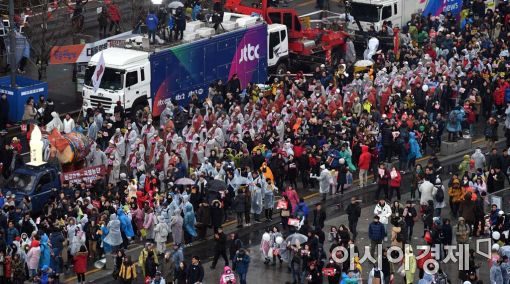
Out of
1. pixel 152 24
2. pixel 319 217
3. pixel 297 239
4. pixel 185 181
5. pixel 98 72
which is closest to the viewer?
→ pixel 297 239

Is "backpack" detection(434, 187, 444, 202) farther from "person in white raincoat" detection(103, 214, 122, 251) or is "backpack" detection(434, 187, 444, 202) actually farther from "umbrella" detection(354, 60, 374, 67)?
"umbrella" detection(354, 60, 374, 67)

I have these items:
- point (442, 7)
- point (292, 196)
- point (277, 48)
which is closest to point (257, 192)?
point (292, 196)

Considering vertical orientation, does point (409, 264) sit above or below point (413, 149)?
above

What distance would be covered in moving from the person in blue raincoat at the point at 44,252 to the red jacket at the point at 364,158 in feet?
36.3

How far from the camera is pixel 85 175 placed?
4450 centimetres

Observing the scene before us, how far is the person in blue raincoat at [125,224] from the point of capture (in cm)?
4112

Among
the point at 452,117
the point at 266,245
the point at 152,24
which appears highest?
the point at 152,24

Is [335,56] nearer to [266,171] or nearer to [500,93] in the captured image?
[500,93]

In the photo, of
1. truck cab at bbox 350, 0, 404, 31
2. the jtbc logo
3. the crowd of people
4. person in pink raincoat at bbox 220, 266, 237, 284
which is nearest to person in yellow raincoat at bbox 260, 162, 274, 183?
the crowd of people

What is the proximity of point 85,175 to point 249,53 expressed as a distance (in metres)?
13.5

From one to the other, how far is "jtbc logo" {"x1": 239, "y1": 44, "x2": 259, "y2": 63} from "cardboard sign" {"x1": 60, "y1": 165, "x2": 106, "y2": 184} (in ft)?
40.1

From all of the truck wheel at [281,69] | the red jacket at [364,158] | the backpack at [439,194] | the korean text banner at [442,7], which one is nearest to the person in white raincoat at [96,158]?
the red jacket at [364,158]

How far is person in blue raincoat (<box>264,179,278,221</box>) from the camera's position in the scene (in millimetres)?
43812

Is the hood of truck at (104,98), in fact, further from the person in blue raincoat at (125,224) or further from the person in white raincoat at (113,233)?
the person in white raincoat at (113,233)
